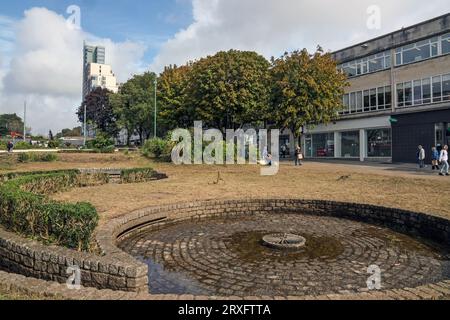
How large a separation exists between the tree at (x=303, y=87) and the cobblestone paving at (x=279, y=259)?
870 inches

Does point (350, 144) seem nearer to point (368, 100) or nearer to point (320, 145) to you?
point (320, 145)

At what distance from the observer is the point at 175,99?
1634 inches

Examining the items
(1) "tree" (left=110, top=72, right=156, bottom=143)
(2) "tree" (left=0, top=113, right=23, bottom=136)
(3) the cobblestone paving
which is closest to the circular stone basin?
(3) the cobblestone paving

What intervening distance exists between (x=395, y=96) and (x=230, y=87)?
15.1 m

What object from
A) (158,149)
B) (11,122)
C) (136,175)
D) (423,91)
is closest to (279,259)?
(136,175)

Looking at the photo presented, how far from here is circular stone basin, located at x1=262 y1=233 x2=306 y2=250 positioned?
311 inches

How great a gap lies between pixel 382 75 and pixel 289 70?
9236 millimetres

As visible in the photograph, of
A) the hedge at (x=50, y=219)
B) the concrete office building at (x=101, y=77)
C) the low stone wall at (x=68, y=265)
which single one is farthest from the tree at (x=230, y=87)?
the concrete office building at (x=101, y=77)

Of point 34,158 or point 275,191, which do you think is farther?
point 34,158

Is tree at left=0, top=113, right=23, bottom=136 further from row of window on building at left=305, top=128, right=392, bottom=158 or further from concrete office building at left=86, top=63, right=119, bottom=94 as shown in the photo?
row of window on building at left=305, top=128, right=392, bottom=158

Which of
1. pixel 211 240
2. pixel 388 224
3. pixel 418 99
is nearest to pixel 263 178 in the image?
pixel 388 224

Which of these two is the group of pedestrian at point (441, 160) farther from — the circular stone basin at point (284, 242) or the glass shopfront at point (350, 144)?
the circular stone basin at point (284, 242)

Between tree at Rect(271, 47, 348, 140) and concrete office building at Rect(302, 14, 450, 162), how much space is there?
4.38 m
